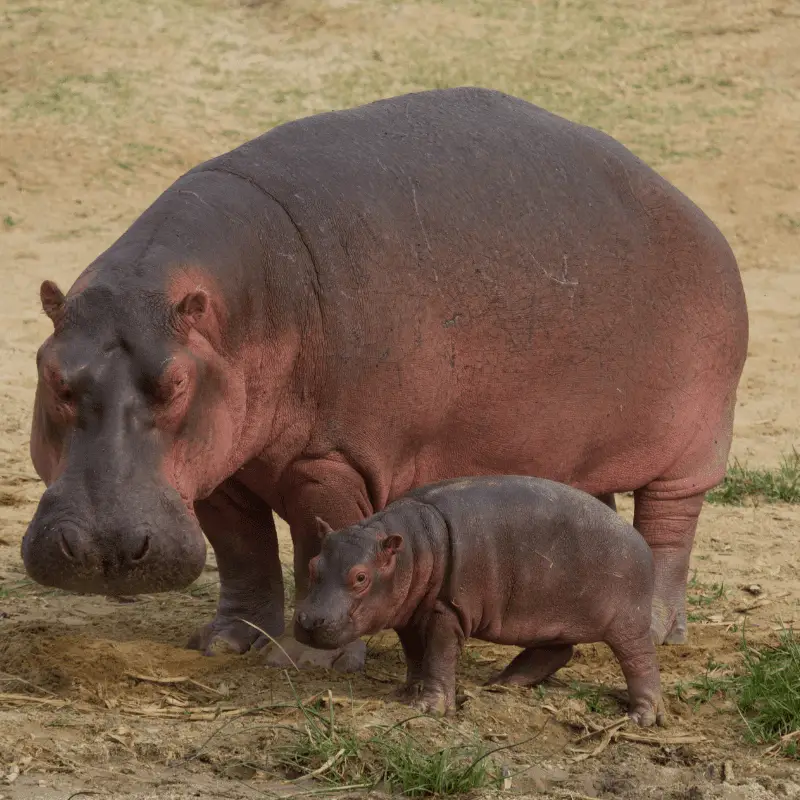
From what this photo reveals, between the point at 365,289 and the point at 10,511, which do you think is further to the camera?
the point at 10,511

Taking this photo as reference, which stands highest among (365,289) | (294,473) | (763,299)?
(365,289)

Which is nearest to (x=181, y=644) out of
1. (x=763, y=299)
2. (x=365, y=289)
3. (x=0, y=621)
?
(x=0, y=621)

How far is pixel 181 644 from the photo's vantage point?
223 inches

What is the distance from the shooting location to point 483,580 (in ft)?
15.2

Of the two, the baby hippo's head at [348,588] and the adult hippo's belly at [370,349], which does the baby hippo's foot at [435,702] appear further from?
the adult hippo's belly at [370,349]

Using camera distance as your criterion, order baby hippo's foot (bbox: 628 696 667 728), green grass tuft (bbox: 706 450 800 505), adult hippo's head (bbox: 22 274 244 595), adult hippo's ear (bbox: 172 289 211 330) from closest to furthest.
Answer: adult hippo's head (bbox: 22 274 244 595)
adult hippo's ear (bbox: 172 289 211 330)
baby hippo's foot (bbox: 628 696 667 728)
green grass tuft (bbox: 706 450 800 505)

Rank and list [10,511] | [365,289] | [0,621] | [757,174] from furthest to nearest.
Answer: [757,174]
[10,511]
[0,621]
[365,289]

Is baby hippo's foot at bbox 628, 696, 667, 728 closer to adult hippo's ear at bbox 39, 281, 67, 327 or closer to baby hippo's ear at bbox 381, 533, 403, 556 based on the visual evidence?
baby hippo's ear at bbox 381, 533, 403, 556

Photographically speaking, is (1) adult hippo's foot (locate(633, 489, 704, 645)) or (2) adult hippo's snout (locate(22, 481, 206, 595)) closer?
(2) adult hippo's snout (locate(22, 481, 206, 595))

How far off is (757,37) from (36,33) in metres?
8.16

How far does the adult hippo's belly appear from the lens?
4203 millimetres

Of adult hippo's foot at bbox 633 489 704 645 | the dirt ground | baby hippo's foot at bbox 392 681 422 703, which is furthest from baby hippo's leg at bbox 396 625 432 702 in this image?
adult hippo's foot at bbox 633 489 704 645

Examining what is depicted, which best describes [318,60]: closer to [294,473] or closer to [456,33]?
[456,33]

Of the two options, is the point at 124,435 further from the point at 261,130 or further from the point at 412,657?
the point at 261,130
